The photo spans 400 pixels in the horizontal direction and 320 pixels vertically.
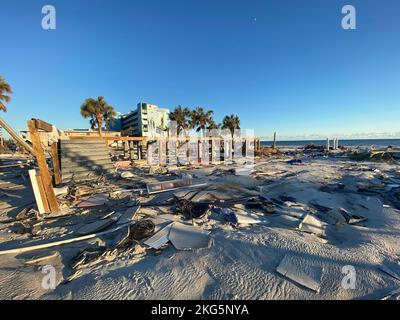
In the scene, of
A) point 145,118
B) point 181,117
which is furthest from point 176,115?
point 145,118

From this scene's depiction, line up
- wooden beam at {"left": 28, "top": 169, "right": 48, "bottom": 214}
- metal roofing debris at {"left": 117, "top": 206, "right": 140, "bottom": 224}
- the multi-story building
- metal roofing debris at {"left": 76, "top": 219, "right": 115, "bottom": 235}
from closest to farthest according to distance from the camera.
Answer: metal roofing debris at {"left": 76, "top": 219, "right": 115, "bottom": 235}, metal roofing debris at {"left": 117, "top": 206, "right": 140, "bottom": 224}, wooden beam at {"left": 28, "top": 169, "right": 48, "bottom": 214}, the multi-story building

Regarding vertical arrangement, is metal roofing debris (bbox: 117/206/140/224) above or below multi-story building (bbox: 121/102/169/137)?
below

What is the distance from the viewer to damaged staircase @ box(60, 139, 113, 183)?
1004 centimetres

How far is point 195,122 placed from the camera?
34.6m

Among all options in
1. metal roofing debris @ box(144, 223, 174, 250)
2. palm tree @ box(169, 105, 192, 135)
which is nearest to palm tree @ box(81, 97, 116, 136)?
palm tree @ box(169, 105, 192, 135)

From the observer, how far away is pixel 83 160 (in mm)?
10961

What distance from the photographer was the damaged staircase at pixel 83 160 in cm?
1004

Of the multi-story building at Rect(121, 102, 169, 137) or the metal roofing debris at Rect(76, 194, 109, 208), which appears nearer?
the metal roofing debris at Rect(76, 194, 109, 208)

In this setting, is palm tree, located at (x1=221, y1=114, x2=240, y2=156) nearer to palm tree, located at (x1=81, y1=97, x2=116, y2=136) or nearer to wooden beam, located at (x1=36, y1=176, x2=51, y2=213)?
palm tree, located at (x1=81, y1=97, x2=116, y2=136)
